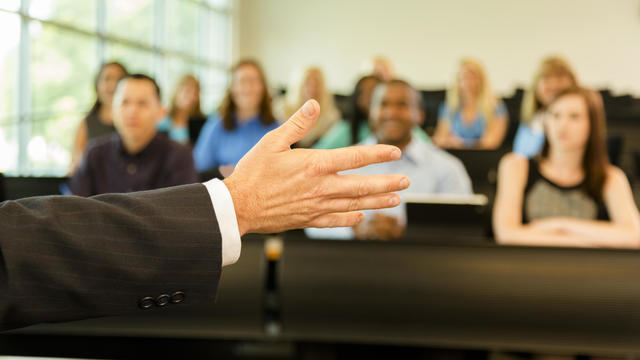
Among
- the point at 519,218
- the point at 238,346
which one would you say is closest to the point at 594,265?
the point at 519,218

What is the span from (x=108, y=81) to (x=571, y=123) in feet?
9.42

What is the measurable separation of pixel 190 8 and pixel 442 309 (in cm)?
943

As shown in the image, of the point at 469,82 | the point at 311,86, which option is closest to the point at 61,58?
the point at 311,86

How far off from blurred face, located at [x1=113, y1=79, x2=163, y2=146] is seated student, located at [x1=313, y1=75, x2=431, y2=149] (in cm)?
153

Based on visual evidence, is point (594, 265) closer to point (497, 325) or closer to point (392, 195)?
point (497, 325)

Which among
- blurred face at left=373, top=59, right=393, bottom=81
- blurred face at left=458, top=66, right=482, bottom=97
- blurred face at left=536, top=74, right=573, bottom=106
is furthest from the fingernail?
blurred face at left=373, top=59, right=393, bottom=81

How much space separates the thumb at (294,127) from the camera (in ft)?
3.34

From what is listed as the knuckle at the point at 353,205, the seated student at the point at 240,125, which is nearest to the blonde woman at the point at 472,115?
the seated student at the point at 240,125

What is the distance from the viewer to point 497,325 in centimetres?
217

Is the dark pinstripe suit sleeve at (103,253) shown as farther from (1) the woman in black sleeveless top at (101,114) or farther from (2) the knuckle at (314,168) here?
(1) the woman in black sleeveless top at (101,114)

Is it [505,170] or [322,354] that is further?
[505,170]

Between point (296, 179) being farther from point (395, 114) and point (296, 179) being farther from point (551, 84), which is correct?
point (551, 84)

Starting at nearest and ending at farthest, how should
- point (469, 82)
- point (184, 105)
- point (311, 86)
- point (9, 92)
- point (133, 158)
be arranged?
point (133, 158) → point (311, 86) → point (469, 82) → point (184, 105) → point (9, 92)

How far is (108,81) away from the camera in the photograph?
421cm
